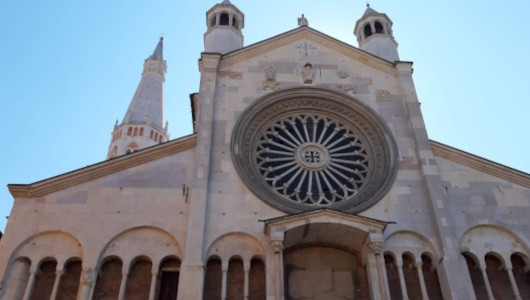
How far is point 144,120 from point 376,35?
23764 mm

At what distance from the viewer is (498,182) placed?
15.4 metres

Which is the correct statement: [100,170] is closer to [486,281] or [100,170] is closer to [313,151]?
[313,151]

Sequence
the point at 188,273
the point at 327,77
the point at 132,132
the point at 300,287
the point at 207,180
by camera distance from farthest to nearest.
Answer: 1. the point at 132,132
2. the point at 327,77
3. the point at 207,180
4. the point at 300,287
5. the point at 188,273

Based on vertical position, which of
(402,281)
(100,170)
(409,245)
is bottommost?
(402,281)

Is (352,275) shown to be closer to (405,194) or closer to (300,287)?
(300,287)

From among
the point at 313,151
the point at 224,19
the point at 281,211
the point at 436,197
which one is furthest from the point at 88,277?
the point at 224,19

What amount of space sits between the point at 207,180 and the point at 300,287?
400 centimetres

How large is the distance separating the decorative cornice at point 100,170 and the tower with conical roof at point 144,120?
23326 mm

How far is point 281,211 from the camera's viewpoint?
14.2m

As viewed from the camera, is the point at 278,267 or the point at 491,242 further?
the point at 491,242

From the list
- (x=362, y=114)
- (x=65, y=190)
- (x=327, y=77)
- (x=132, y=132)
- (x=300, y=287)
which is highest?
(x=132, y=132)

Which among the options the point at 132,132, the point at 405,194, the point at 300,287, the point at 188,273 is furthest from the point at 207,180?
the point at 132,132

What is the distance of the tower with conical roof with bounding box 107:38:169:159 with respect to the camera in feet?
127

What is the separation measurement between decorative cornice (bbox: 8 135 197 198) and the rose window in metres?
2.59
